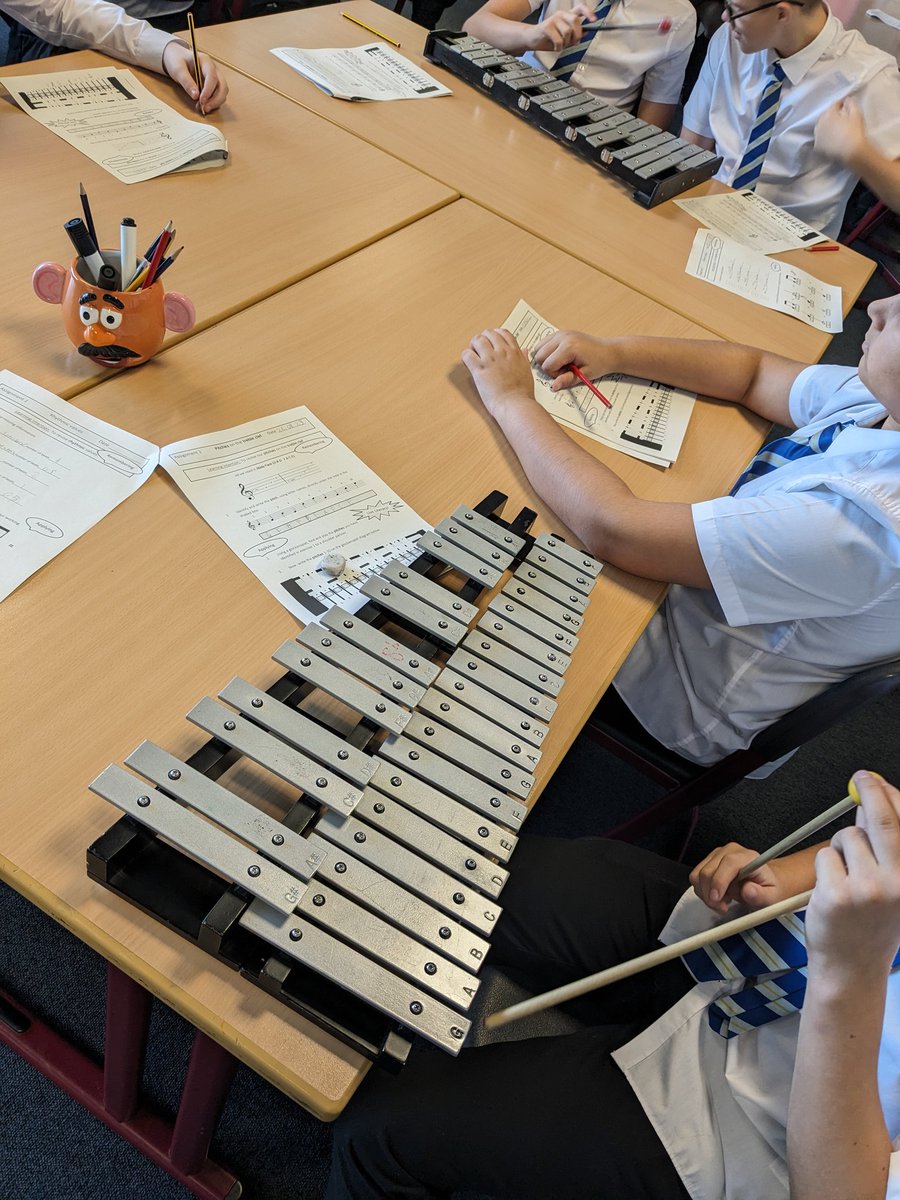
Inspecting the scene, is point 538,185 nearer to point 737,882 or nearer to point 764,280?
point 764,280

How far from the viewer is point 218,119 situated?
6.13ft

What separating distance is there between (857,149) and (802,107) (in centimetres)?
24

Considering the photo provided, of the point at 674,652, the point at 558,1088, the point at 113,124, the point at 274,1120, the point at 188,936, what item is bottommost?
the point at 274,1120

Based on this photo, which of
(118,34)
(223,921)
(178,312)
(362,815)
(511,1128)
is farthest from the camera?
(118,34)

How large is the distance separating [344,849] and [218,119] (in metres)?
1.70

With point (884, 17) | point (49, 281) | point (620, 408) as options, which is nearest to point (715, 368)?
point (620, 408)

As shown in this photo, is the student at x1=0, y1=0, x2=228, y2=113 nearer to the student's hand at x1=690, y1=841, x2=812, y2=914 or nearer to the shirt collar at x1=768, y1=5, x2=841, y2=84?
the shirt collar at x1=768, y1=5, x2=841, y2=84

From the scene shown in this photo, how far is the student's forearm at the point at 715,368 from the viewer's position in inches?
62.8

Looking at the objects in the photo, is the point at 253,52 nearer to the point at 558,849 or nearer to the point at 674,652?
the point at 674,652

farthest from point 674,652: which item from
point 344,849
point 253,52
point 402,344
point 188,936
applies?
point 253,52

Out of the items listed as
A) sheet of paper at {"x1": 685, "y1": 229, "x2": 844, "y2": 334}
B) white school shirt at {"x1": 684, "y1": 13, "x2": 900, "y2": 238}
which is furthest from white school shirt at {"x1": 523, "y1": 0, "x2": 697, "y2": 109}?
sheet of paper at {"x1": 685, "y1": 229, "x2": 844, "y2": 334}

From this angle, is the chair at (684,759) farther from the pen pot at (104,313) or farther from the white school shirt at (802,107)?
the white school shirt at (802,107)

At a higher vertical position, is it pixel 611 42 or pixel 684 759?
pixel 611 42

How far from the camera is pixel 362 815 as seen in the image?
2.74 ft
